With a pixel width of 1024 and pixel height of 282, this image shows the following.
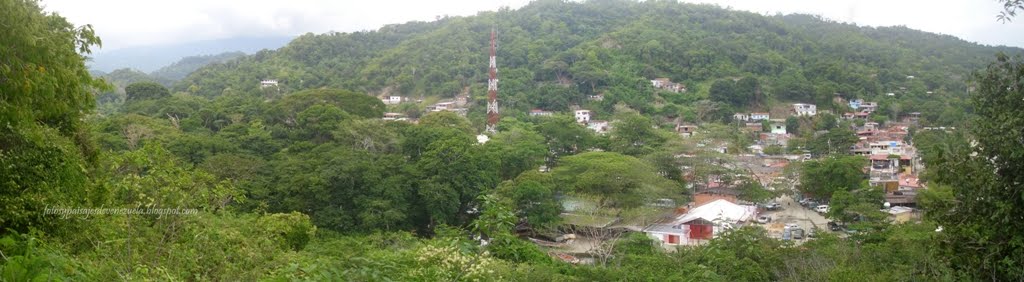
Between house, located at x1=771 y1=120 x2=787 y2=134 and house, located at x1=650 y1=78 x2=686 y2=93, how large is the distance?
5.28m

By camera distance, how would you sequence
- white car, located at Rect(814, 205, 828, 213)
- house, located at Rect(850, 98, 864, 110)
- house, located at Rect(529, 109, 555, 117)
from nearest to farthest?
white car, located at Rect(814, 205, 828, 213), house, located at Rect(529, 109, 555, 117), house, located at Rect(850, 98, 864, 110)

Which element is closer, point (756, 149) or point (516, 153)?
point (516, 153)

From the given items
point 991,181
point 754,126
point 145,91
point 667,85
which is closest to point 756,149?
point 754,126

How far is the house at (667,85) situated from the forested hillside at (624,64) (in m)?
0.48

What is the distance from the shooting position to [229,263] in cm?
457

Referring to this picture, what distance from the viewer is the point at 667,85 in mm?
33375

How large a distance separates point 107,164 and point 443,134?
9270 millimetres

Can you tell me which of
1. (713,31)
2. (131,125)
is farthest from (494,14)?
(131,125)

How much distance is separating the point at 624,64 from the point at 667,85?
9.83ft

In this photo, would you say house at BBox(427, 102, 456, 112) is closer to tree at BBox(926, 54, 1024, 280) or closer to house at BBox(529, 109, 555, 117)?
house at BBox(529, 109, 555, 117)

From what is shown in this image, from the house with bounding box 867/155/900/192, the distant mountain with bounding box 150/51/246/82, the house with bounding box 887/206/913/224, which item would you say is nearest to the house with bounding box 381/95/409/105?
the house with bounding box 867/155/900/192

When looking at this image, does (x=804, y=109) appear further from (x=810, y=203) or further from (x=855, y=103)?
(x=810, y=203)

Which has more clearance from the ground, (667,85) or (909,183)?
(667,85)

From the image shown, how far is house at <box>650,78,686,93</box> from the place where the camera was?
32938mm
